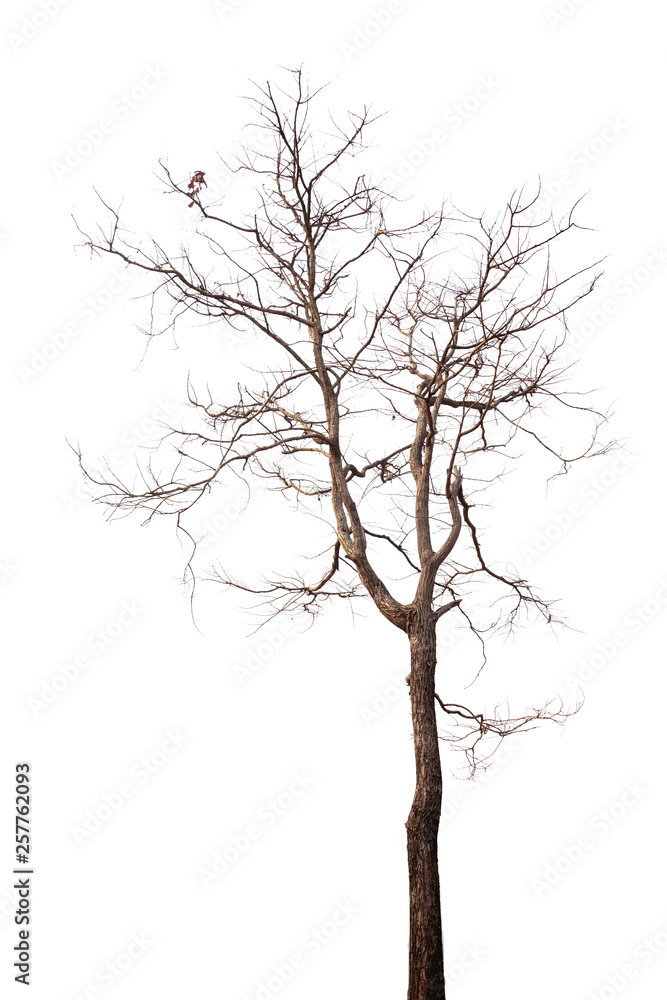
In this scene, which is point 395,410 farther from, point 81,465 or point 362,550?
point 81,465

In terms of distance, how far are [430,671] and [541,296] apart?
235 centimetres

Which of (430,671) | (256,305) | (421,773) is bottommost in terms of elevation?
(421,773)

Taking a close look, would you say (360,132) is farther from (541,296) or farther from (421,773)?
(421,773)

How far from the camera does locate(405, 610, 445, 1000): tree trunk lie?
21.0 feet

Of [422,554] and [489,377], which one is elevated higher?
[489,377]

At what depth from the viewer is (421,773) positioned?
21.6 feet

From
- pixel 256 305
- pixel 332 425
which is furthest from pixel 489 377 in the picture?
pixel 256 305

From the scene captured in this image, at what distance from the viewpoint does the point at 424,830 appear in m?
6.50

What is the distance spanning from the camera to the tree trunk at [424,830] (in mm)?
6387

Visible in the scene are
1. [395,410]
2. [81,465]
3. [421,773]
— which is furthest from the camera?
[395,410]

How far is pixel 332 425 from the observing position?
278 inches

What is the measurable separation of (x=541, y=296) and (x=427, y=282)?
2.53 ft

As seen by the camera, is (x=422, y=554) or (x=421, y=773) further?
(x=422, y=554)

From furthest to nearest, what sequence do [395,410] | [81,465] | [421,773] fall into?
[395,410], [81,465], [421,773]
